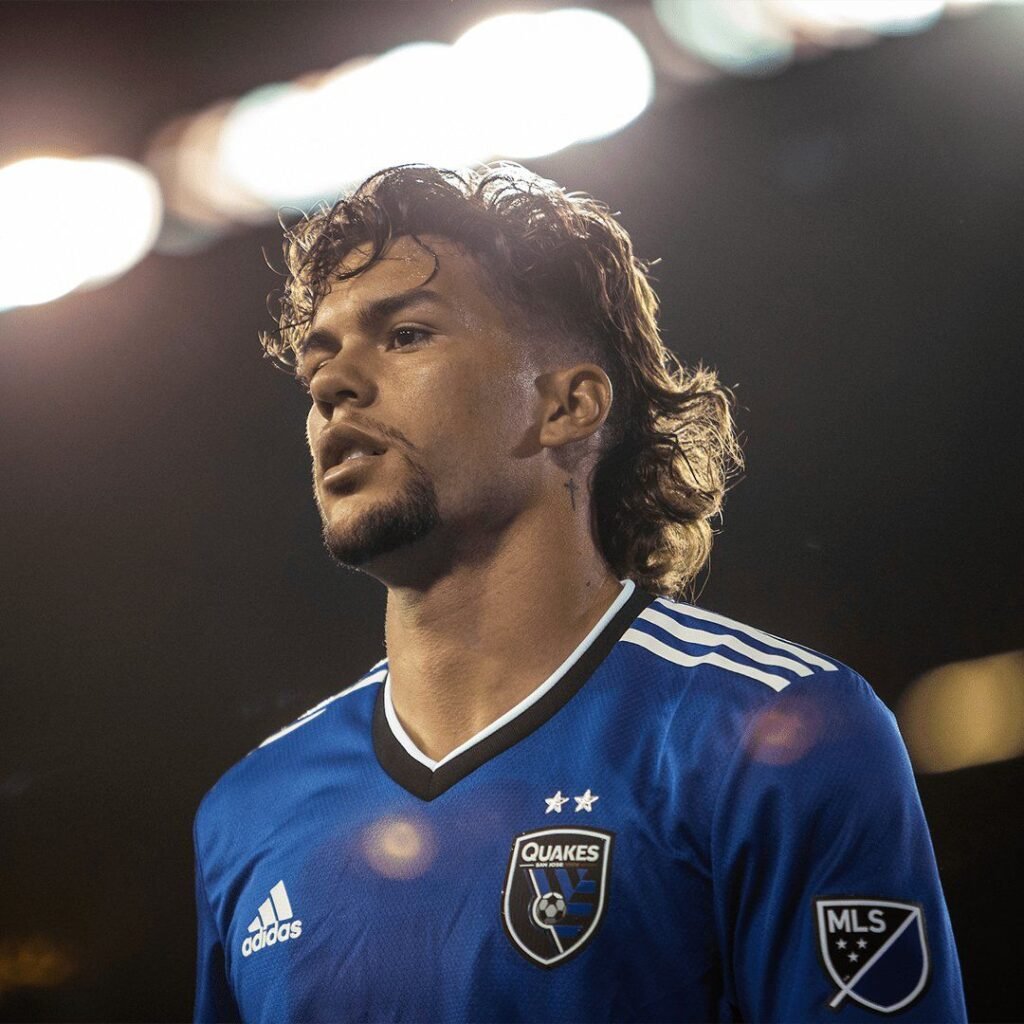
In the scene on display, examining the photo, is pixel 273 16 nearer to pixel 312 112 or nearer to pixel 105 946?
pixel 312 112

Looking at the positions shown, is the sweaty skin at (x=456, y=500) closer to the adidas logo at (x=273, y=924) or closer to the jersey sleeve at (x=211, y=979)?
the adidas logo at (x=273, y=924)

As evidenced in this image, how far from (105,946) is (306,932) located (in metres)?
0.90

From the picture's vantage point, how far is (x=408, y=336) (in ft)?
5.86

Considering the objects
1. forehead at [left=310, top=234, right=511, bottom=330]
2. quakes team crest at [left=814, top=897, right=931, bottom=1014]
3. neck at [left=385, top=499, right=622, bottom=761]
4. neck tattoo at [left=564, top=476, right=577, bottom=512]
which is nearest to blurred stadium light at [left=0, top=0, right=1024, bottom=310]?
forehead at [left=310, top=234, right=511, bottom=330]

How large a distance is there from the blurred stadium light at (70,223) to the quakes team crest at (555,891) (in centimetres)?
170

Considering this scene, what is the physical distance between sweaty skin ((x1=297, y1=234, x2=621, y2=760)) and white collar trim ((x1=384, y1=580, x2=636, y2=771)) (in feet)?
0.05

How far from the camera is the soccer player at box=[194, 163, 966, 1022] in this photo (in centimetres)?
140

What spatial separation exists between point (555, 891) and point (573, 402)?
0.76m

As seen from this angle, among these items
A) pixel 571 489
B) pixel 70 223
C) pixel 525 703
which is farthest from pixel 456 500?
pixel 70 223

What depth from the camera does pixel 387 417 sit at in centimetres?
173

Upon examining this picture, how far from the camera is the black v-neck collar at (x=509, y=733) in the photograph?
5.36 ft

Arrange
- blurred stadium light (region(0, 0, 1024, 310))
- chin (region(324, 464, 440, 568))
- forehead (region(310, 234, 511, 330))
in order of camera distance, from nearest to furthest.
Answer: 1. chin (region(324, 464, 440, 568))
2. forehead (region(310, 234, 511, 330))
3. blurred stadium light (region(0, 0, 1024, 310))

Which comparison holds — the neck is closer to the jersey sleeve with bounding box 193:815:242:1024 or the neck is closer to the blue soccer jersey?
the blue soccer jersey

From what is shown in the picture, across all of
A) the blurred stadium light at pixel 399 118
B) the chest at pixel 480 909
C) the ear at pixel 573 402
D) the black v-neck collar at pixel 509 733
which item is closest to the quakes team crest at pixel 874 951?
the chest at pixel 480 909
